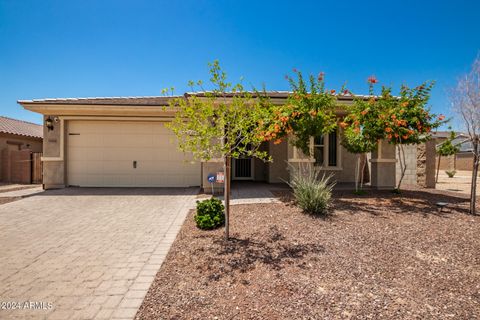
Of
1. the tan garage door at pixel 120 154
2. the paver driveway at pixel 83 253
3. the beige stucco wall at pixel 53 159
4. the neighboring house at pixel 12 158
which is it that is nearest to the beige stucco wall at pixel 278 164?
the tan garage door at pixel 120 154

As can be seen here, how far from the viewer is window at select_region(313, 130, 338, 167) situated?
35.1 ft

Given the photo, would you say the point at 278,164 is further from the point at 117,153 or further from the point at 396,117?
the point at 117,153

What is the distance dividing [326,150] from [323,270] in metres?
8.38

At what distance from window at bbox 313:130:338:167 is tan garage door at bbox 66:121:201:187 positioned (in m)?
5.81

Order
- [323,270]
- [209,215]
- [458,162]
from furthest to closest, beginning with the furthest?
[458,162] → [209,215] → [323,270]

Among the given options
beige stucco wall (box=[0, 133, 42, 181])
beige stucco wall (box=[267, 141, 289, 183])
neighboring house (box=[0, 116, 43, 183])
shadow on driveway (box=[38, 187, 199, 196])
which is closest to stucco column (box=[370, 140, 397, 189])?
beige stucco wall (box=[267, 141, 289, 183])

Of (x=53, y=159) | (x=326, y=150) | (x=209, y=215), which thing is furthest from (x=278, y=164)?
(x=53, y=159)

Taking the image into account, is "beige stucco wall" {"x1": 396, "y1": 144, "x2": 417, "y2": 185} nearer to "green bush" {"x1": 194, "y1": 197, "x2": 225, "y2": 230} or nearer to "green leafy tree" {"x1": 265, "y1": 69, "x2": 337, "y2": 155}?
"green leafy tree" {"x1": 265, "y1": 69, "x2": 337, "y2": 155}

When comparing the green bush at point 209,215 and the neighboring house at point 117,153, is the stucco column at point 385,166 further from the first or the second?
the green bush at point 209,215

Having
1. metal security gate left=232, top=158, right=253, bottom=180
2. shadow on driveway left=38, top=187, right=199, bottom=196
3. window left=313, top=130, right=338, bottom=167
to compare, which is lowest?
shadow on driveway left=38, top=187, right=199, bottom=196

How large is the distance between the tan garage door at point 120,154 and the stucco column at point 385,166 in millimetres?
7619

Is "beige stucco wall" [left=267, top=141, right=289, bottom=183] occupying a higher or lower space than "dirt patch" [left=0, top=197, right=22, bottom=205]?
higher

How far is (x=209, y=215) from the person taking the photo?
15.7ft

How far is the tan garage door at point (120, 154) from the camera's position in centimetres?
962
